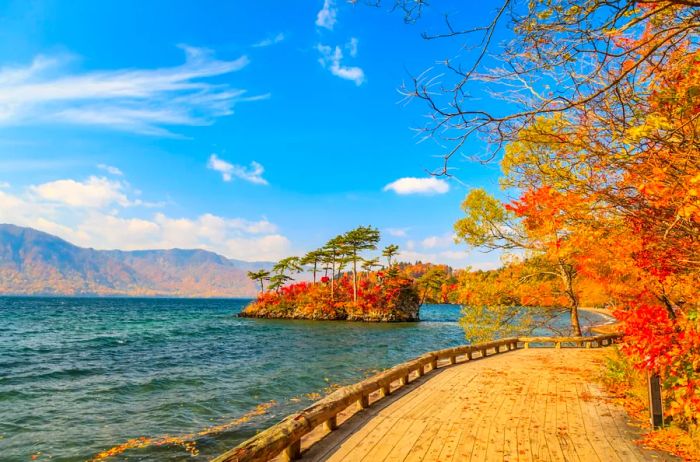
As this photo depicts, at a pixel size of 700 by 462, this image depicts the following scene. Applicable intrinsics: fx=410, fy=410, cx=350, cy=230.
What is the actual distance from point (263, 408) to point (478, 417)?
23.3 ft

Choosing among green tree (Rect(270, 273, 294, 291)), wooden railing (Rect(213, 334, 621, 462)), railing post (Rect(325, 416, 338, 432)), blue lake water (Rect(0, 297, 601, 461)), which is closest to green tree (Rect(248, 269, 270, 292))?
green tree (Rect(270, 273, 294, 291))

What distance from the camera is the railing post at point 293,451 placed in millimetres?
5555

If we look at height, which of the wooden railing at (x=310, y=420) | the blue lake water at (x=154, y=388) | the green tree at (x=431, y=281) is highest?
the green tree at (x=431, y=281)

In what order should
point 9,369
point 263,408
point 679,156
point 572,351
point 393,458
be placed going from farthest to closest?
1. point 9,369
2. point 572,351
3. point 263,408
4. point 393,458
5. point 679,156

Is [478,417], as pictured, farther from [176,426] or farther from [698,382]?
[176,426]

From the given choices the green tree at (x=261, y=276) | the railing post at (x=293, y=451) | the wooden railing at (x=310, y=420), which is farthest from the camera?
the green tree at (x=261, y=276)

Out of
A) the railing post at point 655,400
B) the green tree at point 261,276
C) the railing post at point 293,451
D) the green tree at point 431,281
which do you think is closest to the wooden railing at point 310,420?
→ the railing post at point 293,451

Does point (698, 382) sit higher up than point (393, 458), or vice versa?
point (698, 382)

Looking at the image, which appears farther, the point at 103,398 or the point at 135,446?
the point at 103,398

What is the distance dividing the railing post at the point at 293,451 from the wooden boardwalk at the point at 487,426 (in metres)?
0.14

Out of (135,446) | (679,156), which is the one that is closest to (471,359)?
(135,446)

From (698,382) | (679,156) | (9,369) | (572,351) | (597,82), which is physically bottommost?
(9,369)

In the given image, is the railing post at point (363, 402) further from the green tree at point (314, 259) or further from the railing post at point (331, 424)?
the green tree at point (314, 259)

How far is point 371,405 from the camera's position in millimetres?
8445
